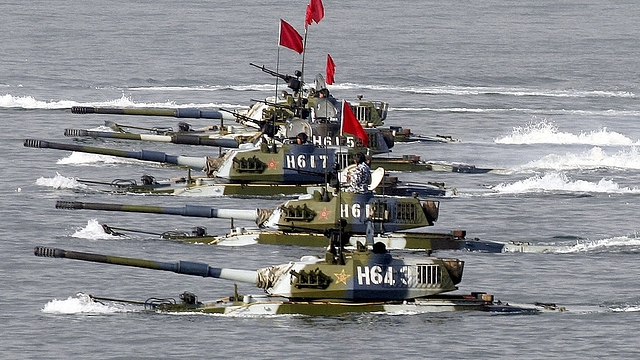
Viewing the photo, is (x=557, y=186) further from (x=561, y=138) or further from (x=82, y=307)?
(x=82, y=307)

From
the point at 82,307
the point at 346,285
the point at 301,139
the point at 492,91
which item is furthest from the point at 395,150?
the point at 346,285

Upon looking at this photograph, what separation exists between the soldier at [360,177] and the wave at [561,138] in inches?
1468

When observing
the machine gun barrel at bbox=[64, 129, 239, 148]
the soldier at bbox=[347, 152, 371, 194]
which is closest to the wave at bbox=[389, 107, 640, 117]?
the machine gun barrel at bbox=[64, 129, 239, 148]

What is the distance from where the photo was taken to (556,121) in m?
104

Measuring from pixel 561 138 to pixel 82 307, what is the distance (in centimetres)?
4886

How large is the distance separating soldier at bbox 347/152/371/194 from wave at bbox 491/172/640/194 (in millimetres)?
19643

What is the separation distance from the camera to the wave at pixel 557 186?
3117 inches

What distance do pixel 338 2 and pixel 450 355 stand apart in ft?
421

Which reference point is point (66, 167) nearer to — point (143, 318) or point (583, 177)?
point (583, 177)

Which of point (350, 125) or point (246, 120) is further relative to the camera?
point (246, 120)

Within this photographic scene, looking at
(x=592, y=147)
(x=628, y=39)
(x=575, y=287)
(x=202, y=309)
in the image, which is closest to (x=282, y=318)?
(x=202, y=309)

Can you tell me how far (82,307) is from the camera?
53188 mm

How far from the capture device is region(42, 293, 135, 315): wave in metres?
52.9

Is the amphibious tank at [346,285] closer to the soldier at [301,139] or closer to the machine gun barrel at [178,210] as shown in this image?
the machine gun barrel at [178,210]
